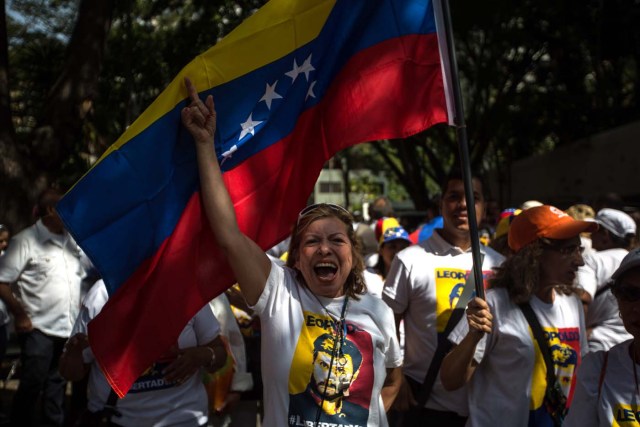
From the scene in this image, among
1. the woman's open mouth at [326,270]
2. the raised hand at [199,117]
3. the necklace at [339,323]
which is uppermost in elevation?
the raised hand at [199,117]

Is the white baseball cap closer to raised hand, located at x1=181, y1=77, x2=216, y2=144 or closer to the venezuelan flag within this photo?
the venezuelan flag

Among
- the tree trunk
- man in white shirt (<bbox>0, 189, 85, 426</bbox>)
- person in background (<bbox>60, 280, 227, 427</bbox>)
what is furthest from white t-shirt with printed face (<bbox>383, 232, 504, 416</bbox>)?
the tree trunk

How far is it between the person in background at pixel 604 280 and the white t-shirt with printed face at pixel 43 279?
456 cm

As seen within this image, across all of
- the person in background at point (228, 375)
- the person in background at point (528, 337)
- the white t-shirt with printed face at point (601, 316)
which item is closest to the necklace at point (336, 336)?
the person in background at point (528, 337)

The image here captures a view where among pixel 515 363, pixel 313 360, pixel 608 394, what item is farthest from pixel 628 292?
pixel 313 360

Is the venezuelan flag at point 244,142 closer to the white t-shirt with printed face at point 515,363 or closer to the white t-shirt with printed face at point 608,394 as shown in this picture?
the white t-shirt with printed face at point 515,363

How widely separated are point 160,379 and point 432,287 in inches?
62.8

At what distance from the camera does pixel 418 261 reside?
16.6 ft

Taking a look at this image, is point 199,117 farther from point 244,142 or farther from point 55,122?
point 55,122

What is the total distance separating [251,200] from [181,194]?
34 centimetres

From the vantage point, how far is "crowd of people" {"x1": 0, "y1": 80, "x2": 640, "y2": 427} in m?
3.35

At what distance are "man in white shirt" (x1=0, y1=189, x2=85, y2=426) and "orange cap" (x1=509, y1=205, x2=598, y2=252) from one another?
4.74m

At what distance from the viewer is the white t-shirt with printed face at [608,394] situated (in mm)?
3246

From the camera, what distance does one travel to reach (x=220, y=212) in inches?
A: 133
